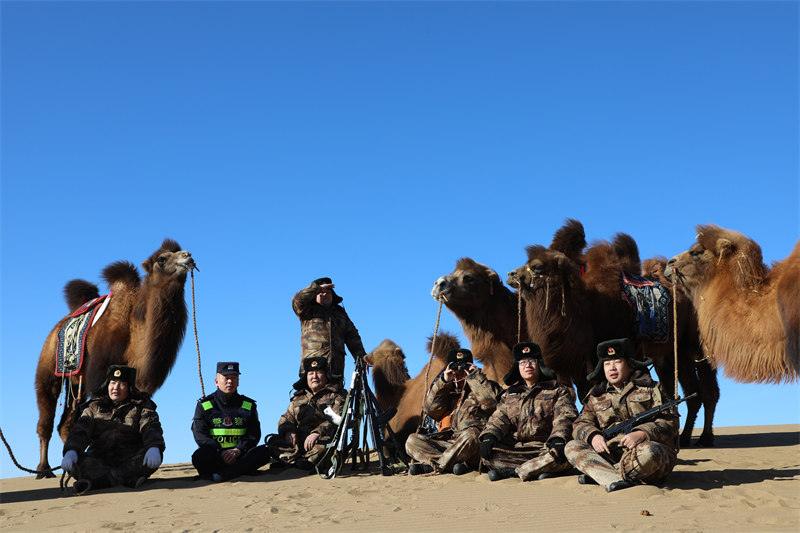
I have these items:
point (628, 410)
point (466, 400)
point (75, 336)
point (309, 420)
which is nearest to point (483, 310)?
point (466, 400)

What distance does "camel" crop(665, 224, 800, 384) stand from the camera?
759 cm

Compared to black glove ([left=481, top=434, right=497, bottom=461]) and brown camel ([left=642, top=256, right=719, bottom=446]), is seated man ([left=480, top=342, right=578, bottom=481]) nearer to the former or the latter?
black glove ([left=481, top=434, right=497, bottom=461])

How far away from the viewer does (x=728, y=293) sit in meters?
8.43

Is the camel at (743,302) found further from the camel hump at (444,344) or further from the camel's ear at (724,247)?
the camel hump at (444,344)

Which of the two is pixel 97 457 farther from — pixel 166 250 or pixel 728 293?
pixel 728 293

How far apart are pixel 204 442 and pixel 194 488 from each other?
1.98ft

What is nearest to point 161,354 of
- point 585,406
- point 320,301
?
point 320,301

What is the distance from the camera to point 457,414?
899cm

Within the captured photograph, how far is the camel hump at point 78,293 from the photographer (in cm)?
1350

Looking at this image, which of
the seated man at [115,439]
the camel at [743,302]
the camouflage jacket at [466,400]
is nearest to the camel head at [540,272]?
the camel at [743,302]

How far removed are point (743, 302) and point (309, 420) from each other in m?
5.15

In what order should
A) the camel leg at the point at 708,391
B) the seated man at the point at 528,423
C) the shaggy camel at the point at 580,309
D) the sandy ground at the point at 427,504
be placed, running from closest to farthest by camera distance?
the sandy ground at the point at 427,504 → the seated man at the point at 528,423 → the shaggy camel at the point at 580,309 → the camel leg at the point at 708,391

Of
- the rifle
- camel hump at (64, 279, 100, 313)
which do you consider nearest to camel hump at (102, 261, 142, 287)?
camel hump at (64, 279, 100, 313)

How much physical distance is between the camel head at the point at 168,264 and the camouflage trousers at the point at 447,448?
455cm
